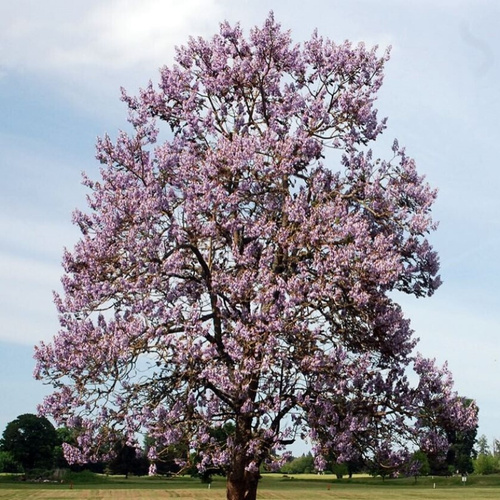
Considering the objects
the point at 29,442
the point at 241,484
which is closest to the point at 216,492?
the point at 29,442

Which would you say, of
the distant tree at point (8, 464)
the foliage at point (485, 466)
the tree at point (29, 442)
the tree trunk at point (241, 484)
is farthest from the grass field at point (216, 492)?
the tree trunk at point (241, 484)

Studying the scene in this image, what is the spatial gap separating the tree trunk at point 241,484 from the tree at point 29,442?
391 ft

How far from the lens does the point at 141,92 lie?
28.9m

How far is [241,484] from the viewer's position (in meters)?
26.5

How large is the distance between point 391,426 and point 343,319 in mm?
4554

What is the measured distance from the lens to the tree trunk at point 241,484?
2641 centimetres

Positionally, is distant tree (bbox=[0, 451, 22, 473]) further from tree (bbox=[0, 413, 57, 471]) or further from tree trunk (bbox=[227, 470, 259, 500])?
tree trunk (bbox=[227, 470, 259, 500])

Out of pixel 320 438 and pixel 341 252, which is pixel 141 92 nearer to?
pixel 341 252

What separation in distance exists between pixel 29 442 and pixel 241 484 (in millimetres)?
121767

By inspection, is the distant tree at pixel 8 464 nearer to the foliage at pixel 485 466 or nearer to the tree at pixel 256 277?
the foliage at pixel 485 466

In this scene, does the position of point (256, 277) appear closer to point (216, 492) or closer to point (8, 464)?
point (216, 492)

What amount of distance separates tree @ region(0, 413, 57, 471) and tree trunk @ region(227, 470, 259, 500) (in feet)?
391

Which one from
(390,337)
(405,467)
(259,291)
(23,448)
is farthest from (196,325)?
(23,448)

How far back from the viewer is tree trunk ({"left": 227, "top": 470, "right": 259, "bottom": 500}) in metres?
26.4
